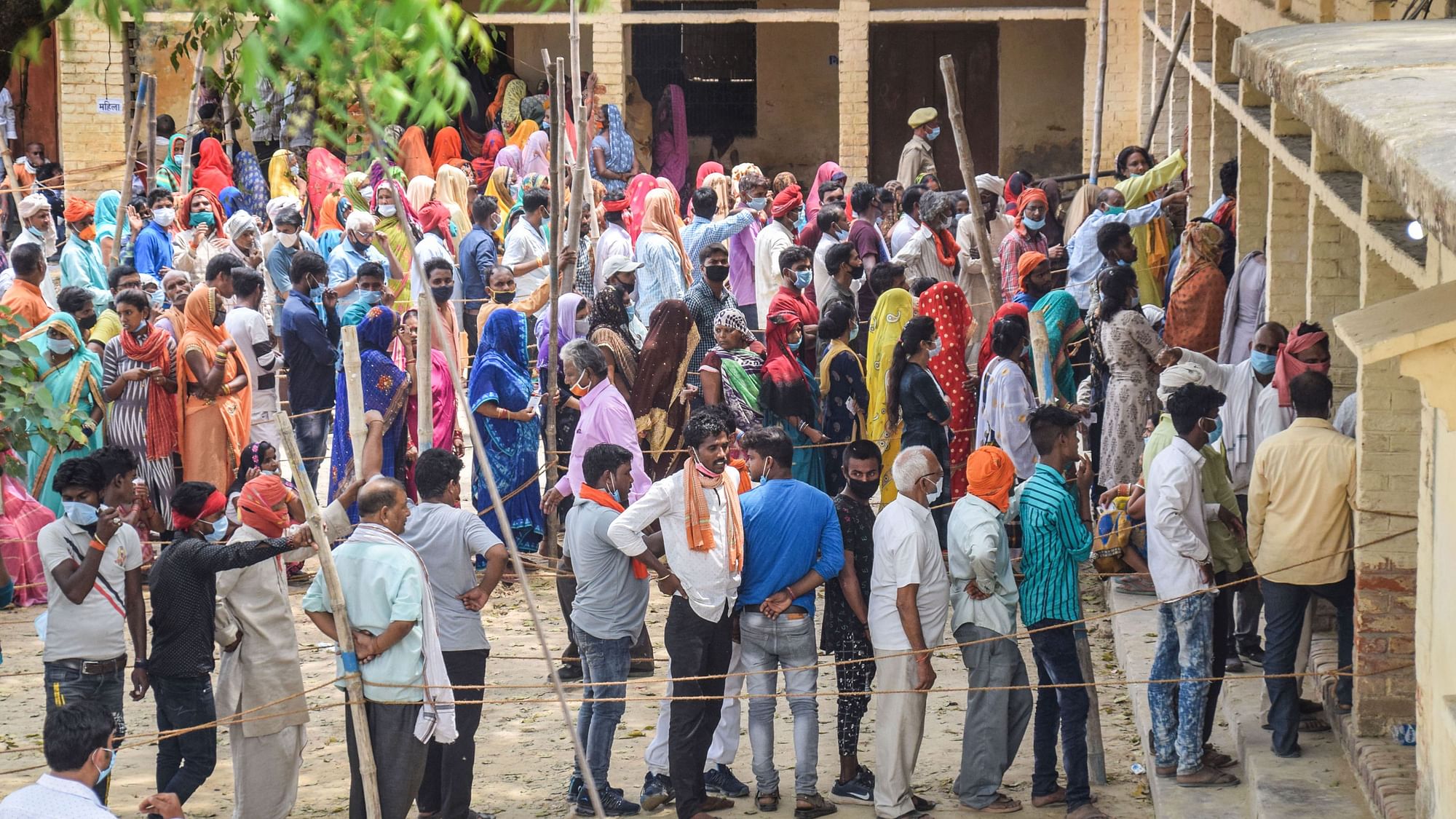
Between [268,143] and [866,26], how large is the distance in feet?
25.1

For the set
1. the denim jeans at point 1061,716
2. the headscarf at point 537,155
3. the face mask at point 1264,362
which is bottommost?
the denim jeans at point 1061,716

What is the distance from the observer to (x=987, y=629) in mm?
6898

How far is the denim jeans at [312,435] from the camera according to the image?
11008 millimetres

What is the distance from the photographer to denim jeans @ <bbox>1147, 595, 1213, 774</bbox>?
6797mm

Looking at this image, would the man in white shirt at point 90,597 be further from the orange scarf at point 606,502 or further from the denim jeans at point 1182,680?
the denim jeans at point 1182,680

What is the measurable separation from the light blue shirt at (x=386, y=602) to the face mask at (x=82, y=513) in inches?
42.0

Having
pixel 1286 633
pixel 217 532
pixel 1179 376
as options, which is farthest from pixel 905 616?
pixel 217 532

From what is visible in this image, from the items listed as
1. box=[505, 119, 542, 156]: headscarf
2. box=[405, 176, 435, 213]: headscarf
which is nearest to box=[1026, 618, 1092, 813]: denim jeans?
box=[405, 176, 435, 213]: headscarf

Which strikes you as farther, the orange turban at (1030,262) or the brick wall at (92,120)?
the brick wall at (92,120)

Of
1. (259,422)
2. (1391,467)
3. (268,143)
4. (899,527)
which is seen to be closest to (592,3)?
(899,527)

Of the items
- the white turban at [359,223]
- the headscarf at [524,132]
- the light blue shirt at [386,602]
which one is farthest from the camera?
the headscarf at [524,132]

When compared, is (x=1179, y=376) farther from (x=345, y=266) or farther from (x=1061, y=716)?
(x=345, y=266)

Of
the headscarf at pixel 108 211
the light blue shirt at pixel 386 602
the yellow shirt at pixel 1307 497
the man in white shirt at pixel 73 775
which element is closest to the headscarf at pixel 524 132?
the headscarf at pixel 108 211

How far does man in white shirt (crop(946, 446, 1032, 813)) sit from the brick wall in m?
16.0
